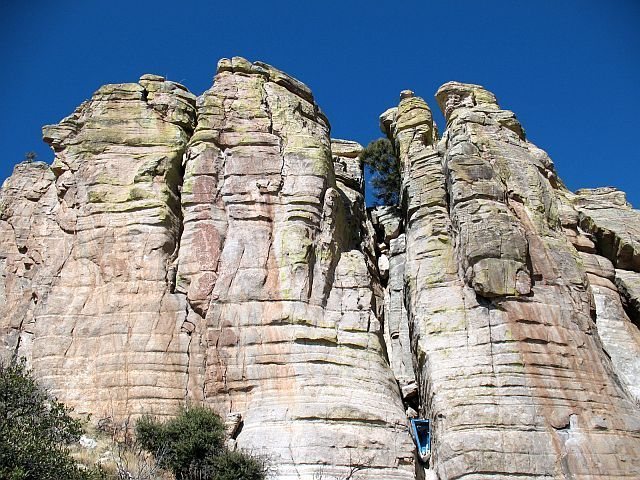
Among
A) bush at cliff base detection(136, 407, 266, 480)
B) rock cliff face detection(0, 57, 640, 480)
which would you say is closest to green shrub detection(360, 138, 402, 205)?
rock cliff face detection(0, 57, 640, 480)

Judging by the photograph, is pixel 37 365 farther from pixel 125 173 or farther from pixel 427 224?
pixel 427 224

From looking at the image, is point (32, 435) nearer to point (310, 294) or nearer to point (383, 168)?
point (310, 294)

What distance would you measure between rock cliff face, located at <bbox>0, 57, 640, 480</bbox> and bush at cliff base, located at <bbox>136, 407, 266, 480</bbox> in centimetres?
90

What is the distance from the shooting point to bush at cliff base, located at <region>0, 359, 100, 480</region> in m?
15.4

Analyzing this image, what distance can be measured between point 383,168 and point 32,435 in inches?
1142

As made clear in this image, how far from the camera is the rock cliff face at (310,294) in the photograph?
20.1m

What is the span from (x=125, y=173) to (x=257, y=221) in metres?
5.35

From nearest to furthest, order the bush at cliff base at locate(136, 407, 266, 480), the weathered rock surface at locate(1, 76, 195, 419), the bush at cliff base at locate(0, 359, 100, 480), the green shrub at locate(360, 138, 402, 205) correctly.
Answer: the bush at cliff base at locate(0, 359, 100, 480)
the bush at cliff base at locate(136, 407, 266, 480)
the weathered rock surface at locate(1, 76, 195, 419)
the green shrub at locate(360, 138, 402, 205)

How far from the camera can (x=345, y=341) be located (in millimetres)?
21969

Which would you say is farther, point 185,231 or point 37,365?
point 185,231

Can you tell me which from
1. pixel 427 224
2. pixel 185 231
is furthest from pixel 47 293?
pixel 427 224

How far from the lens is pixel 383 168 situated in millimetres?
42000

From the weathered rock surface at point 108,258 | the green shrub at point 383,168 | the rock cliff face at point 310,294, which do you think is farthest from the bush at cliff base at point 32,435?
the green shrub at point 383,168

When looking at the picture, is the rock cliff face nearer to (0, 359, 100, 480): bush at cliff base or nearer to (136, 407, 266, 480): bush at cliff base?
(136, 407, 266, 480): bush at cliff base
